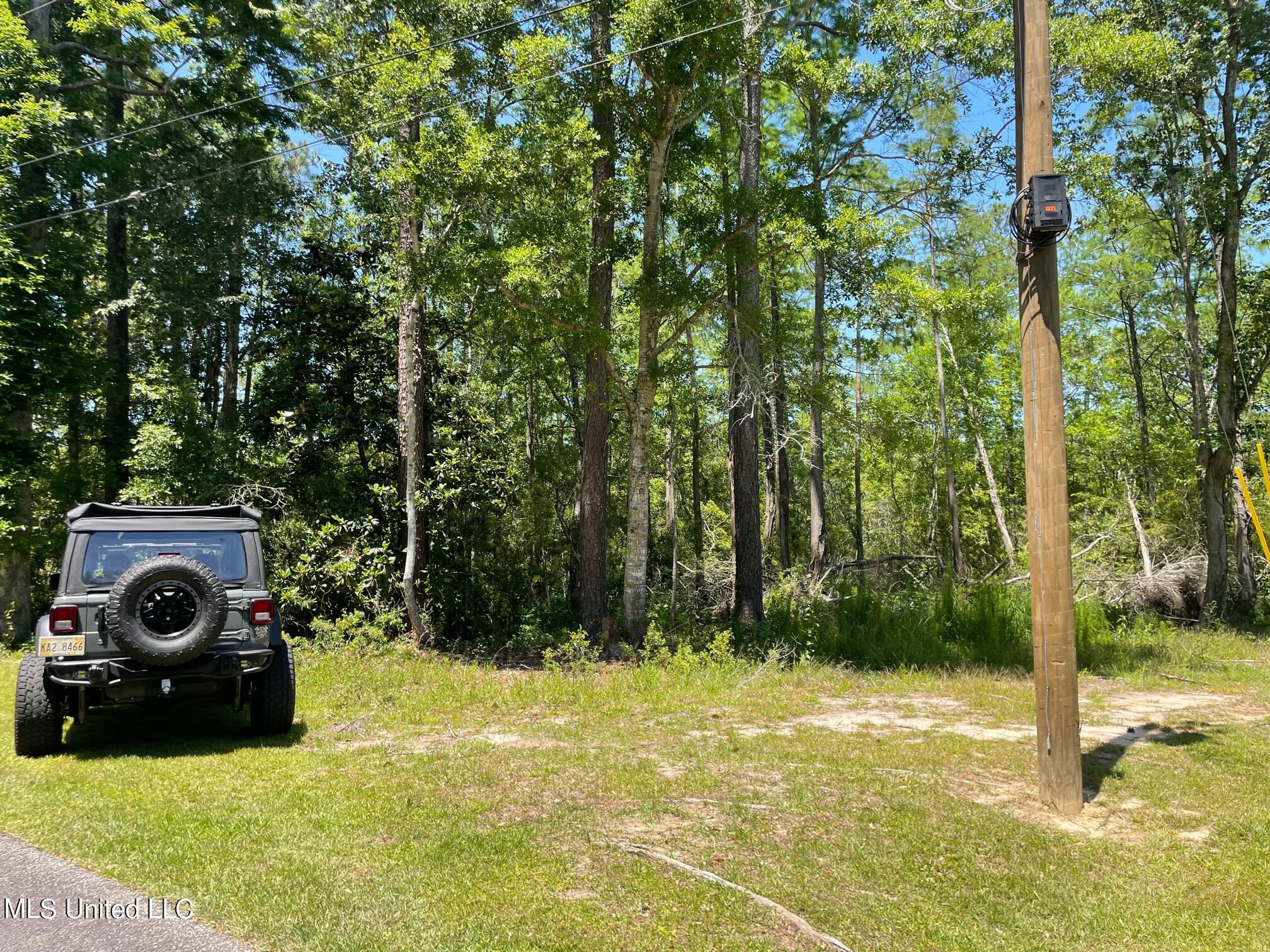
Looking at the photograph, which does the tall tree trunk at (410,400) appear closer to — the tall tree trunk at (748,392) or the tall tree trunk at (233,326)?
the tall tree trunk at (748,392)

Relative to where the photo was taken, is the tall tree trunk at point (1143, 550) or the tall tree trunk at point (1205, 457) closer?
the tall tree trunk at point (1205, 457)

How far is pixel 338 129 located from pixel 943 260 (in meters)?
18.6

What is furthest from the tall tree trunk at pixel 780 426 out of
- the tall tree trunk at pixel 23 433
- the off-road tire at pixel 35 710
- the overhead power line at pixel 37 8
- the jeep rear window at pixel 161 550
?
the overhead power line at pixel 37 8

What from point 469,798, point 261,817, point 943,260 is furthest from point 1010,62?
point 943,260

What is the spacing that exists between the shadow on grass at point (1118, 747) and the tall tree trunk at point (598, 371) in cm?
712

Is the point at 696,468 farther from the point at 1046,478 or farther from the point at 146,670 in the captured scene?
the point at 146,670

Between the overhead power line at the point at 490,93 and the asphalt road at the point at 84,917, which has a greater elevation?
the overhead power line at the point at 490,93

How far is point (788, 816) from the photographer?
16.2 ft

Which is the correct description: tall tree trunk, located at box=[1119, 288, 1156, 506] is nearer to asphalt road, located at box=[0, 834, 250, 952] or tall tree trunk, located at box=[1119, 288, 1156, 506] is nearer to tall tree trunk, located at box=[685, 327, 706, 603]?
tall tree trunk, located at box=[685, 327, 706, 603]

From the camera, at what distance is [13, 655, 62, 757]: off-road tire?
598 cm

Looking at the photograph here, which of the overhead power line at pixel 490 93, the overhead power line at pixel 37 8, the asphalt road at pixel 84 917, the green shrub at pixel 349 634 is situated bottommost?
the asphalt road at pixel 84 917

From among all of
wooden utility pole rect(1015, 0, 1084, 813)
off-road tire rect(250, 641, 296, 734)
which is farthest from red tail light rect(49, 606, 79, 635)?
wooden utility pole rect(1015, 0, 1084, 813)

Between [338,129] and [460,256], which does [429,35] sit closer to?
[338,129]

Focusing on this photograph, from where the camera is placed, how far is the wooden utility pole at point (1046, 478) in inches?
204
